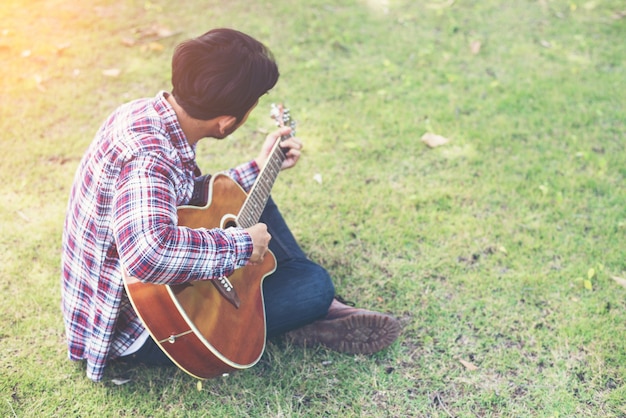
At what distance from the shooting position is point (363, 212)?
3.58m

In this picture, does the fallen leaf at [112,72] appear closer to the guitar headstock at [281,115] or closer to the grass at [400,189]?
the grass at [400,189]

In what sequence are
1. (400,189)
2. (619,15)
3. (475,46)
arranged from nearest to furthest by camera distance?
(400,189) → (475,46) → (619,15)

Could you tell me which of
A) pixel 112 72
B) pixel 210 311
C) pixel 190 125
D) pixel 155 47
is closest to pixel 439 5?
pixel 155 47

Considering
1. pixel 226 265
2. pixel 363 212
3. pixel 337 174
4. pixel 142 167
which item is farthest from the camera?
pixel 337 174

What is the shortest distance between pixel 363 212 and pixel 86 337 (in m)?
1.75

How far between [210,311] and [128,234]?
18.6 inches

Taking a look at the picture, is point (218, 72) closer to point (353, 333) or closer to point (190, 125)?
point (190, 125)

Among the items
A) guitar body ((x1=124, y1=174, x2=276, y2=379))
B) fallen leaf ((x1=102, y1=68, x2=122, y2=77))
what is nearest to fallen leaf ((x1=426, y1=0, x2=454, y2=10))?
fallen leaf ((x1=102, y1=68, x2=122, y2=77))

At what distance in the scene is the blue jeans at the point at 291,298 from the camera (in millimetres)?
2596

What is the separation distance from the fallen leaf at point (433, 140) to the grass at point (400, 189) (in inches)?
1.9

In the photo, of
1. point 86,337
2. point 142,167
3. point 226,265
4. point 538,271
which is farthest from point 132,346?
point 538,271

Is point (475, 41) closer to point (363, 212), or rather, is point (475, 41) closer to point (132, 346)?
point (363, 212)

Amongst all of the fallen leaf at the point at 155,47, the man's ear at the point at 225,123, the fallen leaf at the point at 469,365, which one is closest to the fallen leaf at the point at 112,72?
the fallen leaf at the point at 155,47

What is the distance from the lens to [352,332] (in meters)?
2.73
